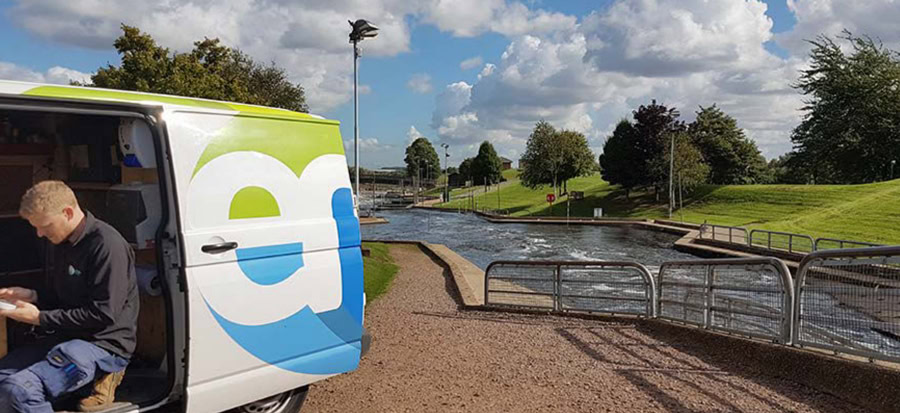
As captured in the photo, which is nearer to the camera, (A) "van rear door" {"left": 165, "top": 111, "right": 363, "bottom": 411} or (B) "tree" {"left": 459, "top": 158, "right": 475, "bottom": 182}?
(A) "van rear door" {"left": 165, "top": 111, "right": 363, "bottom": 411}

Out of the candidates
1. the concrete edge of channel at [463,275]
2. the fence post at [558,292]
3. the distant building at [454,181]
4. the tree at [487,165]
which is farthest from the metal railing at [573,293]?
the distant building at [454,181]

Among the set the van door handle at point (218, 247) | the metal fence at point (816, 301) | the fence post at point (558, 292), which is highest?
the van door handle at point (218, 247)

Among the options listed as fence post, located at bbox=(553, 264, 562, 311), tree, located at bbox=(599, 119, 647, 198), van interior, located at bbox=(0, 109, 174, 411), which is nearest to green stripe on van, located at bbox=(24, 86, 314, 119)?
van interior, located at bbox=(0, 109, 174, 411)

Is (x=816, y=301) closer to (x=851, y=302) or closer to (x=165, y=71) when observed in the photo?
(x=851, y=302)

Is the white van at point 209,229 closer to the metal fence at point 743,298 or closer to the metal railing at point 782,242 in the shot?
the metal fence at point 743,298

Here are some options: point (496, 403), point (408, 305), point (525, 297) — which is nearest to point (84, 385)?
point (496, 403)

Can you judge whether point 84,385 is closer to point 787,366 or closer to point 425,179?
point 787,366

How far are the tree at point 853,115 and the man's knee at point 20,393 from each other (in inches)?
2553

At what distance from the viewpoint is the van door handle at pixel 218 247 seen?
3172 millimetres

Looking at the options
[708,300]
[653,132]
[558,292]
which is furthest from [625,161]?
[708,300]

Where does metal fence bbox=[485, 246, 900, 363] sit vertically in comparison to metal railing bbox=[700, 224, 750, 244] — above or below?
above

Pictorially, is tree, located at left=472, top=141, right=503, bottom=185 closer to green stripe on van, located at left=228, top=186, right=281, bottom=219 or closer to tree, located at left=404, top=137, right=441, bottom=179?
tree, located at left=404, top=137, right=441, bottom=179

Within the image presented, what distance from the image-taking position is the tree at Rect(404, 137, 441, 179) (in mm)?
150025

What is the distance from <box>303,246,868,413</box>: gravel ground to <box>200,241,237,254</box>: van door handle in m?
2.05
